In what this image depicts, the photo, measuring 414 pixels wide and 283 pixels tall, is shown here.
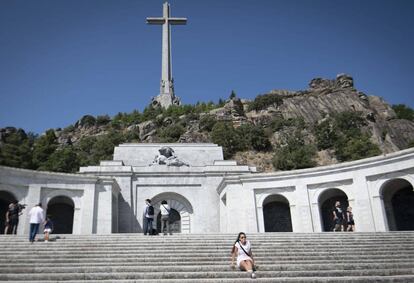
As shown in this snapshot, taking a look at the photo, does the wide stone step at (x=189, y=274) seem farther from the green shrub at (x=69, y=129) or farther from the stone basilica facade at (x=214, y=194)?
the green shrub at (x=69, y=129)

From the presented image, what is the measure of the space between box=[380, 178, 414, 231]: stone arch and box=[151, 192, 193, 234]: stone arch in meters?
12.9

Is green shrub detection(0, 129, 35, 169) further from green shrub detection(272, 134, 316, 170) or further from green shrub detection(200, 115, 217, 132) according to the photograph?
green shrub detection(272, 134, 316, 170)

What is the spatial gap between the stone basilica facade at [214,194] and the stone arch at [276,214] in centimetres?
7

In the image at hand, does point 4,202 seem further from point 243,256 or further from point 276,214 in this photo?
point 243,256

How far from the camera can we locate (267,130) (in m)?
78.8

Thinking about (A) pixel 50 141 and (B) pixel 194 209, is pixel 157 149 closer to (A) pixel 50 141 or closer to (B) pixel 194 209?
(B) pixel 194 209

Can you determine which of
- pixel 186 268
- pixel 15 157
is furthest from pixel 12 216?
pixel 15 157

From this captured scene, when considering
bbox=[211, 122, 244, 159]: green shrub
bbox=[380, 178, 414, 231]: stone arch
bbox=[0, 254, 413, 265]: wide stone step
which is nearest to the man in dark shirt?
bbox=[0, 254, 413, 265]: wide stone step

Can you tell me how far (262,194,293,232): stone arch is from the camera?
27625 mm

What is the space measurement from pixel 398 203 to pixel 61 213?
21370mm

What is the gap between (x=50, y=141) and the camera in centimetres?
7325

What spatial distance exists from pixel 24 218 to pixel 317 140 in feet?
183

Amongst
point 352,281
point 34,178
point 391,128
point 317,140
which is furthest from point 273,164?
point 352,281

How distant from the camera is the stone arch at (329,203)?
86.9 feet
